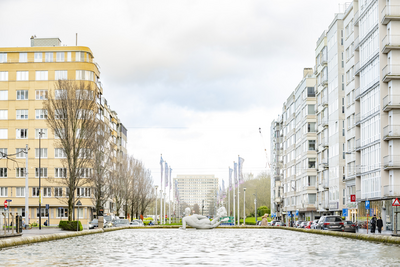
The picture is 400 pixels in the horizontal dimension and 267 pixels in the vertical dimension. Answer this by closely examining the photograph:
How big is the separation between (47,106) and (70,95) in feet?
8.23

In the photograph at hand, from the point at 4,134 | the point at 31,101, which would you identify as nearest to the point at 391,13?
the point at 31,101

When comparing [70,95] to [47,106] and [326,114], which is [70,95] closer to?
[47,106]

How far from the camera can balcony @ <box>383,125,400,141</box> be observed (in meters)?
60.7

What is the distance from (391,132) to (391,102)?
317cm

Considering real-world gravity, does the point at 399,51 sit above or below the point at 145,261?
above

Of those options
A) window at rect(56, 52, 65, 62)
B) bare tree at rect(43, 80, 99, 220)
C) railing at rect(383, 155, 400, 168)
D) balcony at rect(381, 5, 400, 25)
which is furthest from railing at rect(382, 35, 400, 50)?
window at rect(56, 52, 65, 62)

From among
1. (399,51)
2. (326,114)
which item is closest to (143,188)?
(326,114)

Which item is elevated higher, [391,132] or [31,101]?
[31,101]

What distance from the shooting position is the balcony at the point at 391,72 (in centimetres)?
6144

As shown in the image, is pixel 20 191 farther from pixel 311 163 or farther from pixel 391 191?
pixel 391 191

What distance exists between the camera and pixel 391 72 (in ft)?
203

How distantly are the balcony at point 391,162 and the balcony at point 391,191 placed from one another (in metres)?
2.03

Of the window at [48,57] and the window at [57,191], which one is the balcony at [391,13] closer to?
the window at [57,191]

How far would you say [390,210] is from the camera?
63750 mm
